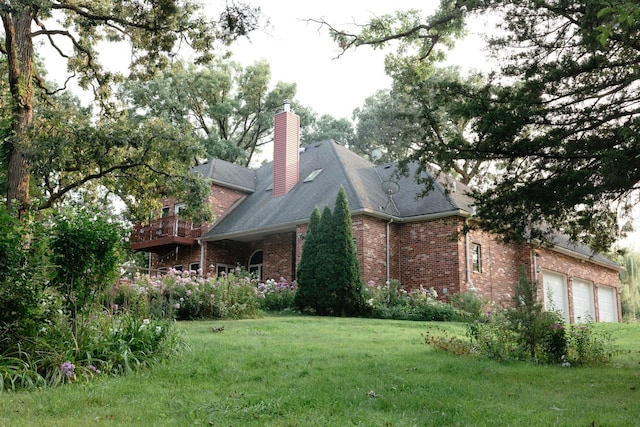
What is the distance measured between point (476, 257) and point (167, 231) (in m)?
13.0

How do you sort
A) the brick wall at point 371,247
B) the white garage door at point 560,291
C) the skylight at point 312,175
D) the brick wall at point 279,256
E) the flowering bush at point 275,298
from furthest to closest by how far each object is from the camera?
1. the white garage door at point 560,291
2. the skylight at point 312,175
3. the brick wall at point 279,256
4. the brick wall at point 371,247
5. the flowering bush at point 275,298

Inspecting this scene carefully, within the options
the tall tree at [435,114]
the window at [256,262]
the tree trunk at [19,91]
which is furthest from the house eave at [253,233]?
the tall tree at [435,114]

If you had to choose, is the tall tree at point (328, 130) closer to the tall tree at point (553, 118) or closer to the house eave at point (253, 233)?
the house eave at point (253, 233)

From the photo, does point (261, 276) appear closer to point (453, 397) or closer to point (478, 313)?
point (478, 313)

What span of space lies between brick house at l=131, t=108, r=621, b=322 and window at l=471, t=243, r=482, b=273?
0.12 feet

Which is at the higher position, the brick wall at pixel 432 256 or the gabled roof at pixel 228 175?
the gabled roof at pixel 228 175

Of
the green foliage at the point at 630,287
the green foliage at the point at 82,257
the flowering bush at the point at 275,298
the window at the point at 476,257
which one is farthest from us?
the green foliage at the point at 630,287

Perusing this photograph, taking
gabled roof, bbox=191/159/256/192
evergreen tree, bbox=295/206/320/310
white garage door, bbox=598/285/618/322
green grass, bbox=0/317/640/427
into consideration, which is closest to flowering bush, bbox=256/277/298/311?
evergreen tree, bbox=295/206/320/310

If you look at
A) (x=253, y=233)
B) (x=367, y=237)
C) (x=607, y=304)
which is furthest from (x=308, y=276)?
(x=607, y=304)

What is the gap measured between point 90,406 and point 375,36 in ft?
28.0

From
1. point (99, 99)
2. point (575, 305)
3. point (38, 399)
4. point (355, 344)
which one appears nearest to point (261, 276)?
point (99, 99)

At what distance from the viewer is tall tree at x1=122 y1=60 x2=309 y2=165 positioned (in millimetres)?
34156

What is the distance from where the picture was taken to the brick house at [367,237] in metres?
19.0

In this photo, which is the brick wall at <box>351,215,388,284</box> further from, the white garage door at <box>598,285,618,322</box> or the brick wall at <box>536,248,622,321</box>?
the white garage door at <box>598,285,618,322</box>
